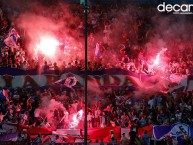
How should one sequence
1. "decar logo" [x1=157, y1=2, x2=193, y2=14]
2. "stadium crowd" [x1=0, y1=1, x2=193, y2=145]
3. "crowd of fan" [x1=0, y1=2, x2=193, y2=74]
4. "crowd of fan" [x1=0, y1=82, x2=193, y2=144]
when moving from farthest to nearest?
"decar logo" [x1=157, y1=2, x2=193, y2=14]
"crowd of fan" [x1=0, y1=2, x2=193, y2=74]
"stadium crowd" [x1=0, y1=1, x2=193, y2=145]
"crowd of fan" [x1=0, y1=82, x2=193, y2=144]

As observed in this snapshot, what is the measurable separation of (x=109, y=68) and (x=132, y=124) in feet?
11.4

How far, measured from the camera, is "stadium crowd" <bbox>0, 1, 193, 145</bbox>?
24953mm

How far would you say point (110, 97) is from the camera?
26703 mm

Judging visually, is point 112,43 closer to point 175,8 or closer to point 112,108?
point 175,8

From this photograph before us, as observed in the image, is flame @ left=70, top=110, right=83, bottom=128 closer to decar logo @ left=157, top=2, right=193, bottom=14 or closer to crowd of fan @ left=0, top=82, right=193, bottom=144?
crowd of fan @ left=0, top=82, right=193, bottom=144

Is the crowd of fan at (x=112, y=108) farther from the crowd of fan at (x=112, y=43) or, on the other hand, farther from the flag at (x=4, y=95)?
the crowd of fan at (x=112, y=43)

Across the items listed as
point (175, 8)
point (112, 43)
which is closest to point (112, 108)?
point (112, 43)

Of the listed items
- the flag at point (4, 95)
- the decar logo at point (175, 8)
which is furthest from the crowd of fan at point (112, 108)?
the decar logo at point (175, 8)

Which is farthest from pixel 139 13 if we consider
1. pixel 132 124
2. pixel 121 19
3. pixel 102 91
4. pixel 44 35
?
pixel 132 124

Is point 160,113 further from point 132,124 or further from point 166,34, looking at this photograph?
point 166,34

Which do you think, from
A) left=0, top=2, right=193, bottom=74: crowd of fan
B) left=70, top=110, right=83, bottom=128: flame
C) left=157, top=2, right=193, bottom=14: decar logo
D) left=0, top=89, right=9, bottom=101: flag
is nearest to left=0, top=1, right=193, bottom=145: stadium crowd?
left=0, top=2, right=193, bottom=74: crowd of fan

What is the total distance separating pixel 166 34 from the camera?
105 feet

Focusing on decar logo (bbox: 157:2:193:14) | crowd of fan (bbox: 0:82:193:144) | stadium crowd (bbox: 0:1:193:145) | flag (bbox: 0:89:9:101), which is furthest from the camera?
decar logo (bbox: 157:2:193:14)

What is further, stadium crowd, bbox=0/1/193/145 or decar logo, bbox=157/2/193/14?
decar logo, bbox=157/2/193/14
